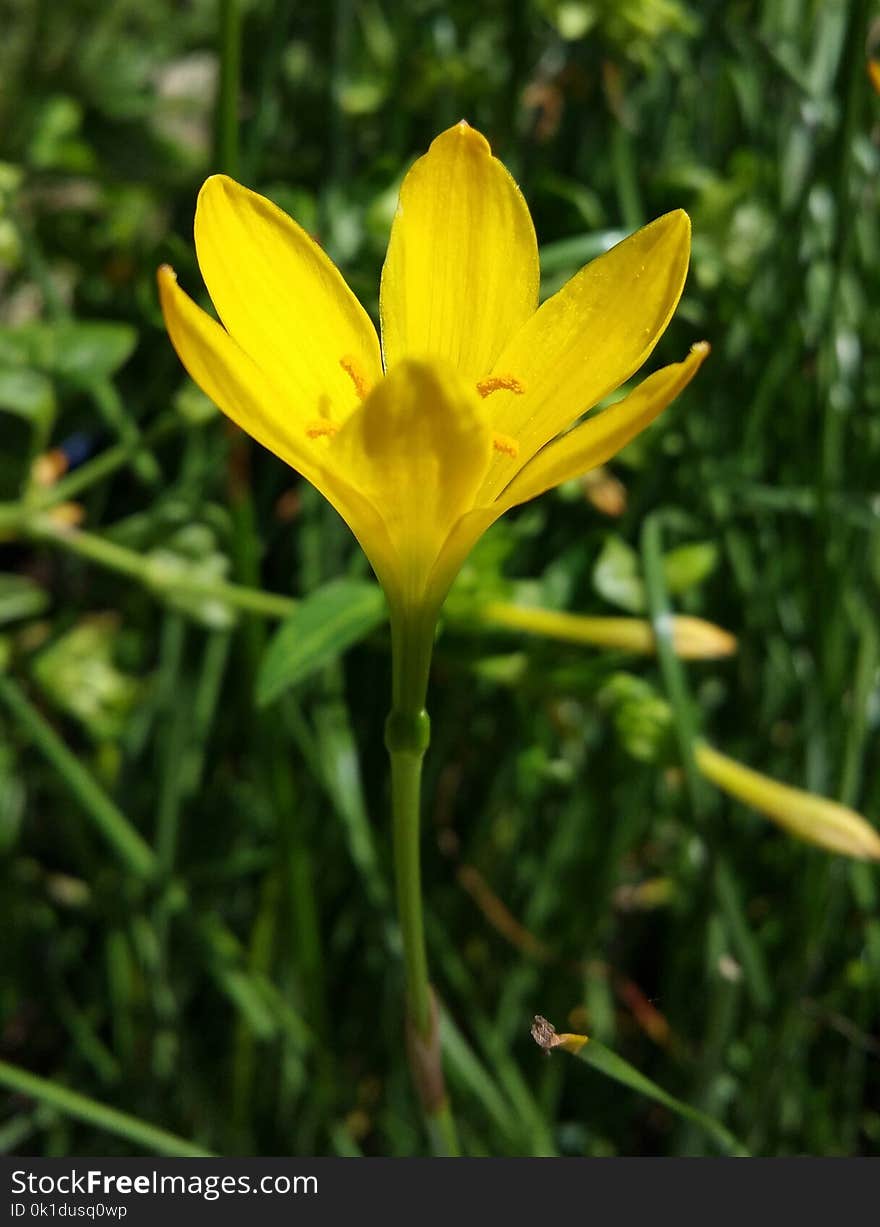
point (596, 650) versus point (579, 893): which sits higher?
point (596, 650)

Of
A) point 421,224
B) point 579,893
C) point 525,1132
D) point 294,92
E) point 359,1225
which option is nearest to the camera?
point 421,224

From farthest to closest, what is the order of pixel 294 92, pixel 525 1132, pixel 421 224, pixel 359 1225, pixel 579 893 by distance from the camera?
pixel 294 92
pixel 579 893
pixel 525 1132
pixel 359 1225
pixel 421 224

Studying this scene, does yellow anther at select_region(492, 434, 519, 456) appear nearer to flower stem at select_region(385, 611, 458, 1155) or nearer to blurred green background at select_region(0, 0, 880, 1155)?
flower stem at select_region(385, 611, 458, 1155)

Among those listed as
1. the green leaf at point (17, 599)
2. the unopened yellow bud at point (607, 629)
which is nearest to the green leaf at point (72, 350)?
the green leaf at point (17, 599)

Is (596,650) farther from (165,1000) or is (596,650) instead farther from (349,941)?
(165,1000)

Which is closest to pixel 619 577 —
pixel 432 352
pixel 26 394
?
pixel 432 352

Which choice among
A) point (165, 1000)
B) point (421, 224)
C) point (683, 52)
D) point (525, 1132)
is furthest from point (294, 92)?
point (525, 1132)

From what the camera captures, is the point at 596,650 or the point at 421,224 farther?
the point at 596,650
